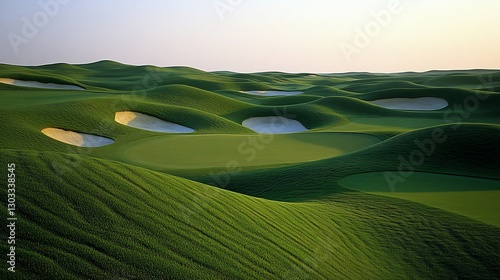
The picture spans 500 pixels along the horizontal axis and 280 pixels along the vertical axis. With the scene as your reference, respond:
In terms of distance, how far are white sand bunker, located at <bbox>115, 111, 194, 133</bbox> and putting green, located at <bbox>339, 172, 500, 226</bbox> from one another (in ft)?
73.9

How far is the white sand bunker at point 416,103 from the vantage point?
170 ft

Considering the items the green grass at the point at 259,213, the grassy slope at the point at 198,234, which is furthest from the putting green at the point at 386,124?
the grassy slope at the point at 198,234

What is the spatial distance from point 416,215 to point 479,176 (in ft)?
20.9

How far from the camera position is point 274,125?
43.4m

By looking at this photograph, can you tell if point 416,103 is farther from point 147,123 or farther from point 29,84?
point 29,84

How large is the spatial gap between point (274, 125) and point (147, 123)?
15261 millimetres

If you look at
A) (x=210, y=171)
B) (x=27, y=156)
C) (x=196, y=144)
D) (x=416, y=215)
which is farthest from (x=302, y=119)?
(x=27, y=156)

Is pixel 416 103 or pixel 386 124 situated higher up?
pixel 416 103

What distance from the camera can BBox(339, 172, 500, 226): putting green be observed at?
11328mm

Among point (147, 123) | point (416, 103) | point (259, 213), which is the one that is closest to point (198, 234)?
point (259, 213)

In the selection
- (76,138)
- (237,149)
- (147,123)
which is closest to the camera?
(237,149)

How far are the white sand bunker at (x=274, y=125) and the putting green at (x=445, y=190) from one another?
26288 millimetres

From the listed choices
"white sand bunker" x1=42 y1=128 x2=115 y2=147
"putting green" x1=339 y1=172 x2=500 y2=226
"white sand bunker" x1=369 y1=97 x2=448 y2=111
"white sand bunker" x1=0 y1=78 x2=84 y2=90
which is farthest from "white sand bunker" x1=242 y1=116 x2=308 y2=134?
"white sand bunker" x1=0 y1=78 x2=84 y2=90

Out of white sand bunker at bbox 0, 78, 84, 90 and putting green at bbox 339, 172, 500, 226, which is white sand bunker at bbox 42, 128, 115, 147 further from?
white sand bunker at bbox 0, 78, 84, 90
